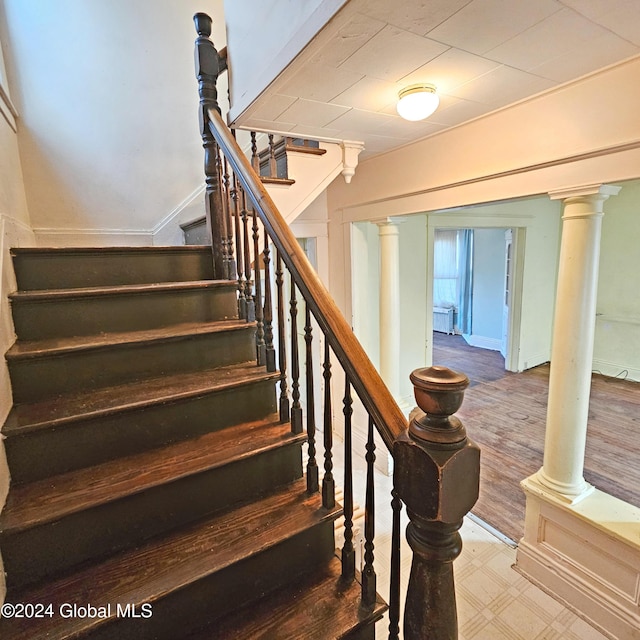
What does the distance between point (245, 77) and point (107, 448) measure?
192 cm

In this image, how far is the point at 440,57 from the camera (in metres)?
1.52

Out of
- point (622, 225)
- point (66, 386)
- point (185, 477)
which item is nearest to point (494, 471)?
point (185, 477)

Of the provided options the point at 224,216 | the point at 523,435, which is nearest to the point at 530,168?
the point at 224,216

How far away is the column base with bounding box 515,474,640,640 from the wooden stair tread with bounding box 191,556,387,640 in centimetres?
153

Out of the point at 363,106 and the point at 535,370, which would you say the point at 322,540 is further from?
the point at 535,370

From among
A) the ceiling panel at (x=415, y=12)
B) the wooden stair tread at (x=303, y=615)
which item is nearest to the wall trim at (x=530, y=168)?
the ceiling panel at (x=415, y=12)

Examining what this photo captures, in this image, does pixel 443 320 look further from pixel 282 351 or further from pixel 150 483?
pixel 150 483

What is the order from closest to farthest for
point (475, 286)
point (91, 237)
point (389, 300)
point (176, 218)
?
point (91, 237)
point (176, 218)
point (389, 300)
point (475, 286)

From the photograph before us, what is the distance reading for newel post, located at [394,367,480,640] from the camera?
719mm

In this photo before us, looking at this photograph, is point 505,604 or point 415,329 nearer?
point 505,604

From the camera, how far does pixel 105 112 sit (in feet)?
8.73

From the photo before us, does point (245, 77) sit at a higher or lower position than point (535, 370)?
higher

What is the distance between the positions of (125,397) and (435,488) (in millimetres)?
1097

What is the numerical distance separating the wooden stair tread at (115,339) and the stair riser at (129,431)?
0.28 metres
